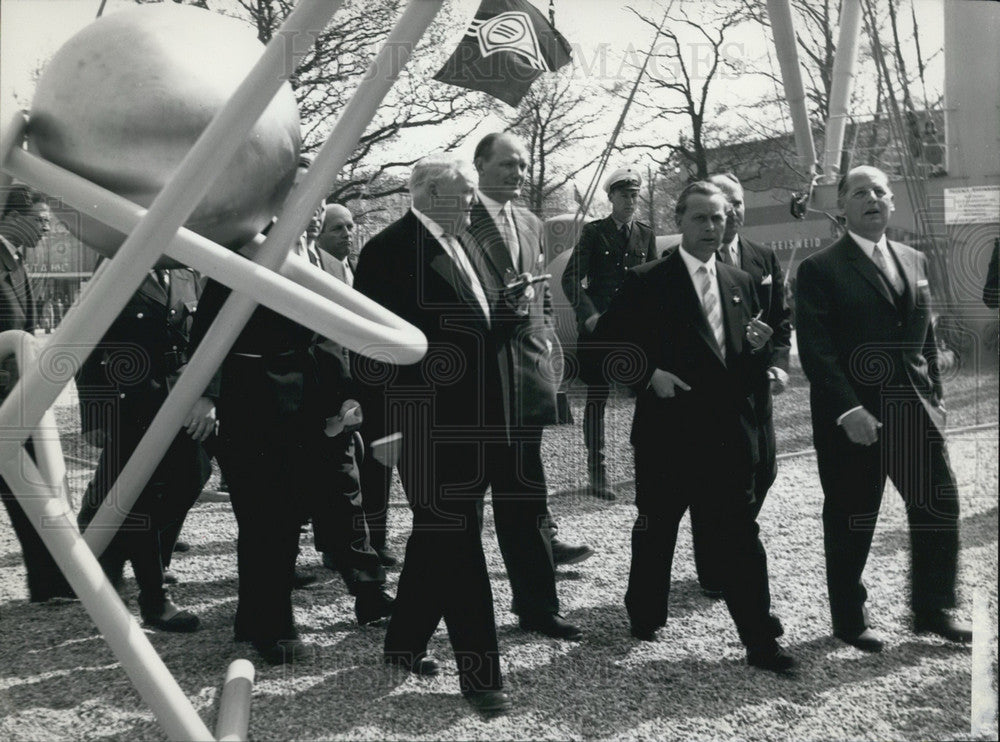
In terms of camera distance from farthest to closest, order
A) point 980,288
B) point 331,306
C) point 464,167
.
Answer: point 980,288 → point 464,167 → point 331,306

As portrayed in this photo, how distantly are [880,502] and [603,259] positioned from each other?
1399 mm

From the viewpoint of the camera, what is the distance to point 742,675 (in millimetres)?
3520

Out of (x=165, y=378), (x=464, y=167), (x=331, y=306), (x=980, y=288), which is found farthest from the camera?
(x=165, y=378)

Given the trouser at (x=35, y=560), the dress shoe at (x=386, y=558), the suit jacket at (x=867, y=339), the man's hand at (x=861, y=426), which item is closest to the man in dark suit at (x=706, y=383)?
the suit jacket at (x=867, y=339)

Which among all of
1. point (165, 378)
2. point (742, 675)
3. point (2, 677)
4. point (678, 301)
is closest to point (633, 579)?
point (742, 675)

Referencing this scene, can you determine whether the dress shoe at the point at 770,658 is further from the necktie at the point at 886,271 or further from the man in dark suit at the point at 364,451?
the man in dark suit at the point at 364,451

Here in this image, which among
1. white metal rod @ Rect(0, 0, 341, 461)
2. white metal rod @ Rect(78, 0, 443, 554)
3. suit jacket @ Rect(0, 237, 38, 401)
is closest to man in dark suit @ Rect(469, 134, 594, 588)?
white metal rod @ Rect(78, 0, 443, 554)

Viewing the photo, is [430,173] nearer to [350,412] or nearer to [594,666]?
[350,412]

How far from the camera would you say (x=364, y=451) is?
4891 mm

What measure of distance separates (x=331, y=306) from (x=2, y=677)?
7.95ft

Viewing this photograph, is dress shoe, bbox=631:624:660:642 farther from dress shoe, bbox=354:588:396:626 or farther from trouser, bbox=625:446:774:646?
dress shoe, bbox=354:588:396:626

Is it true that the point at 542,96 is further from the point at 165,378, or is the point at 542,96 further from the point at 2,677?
the point at 2,677

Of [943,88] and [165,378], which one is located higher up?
[943,88]

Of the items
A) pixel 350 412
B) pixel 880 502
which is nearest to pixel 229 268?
pixel 350 412
